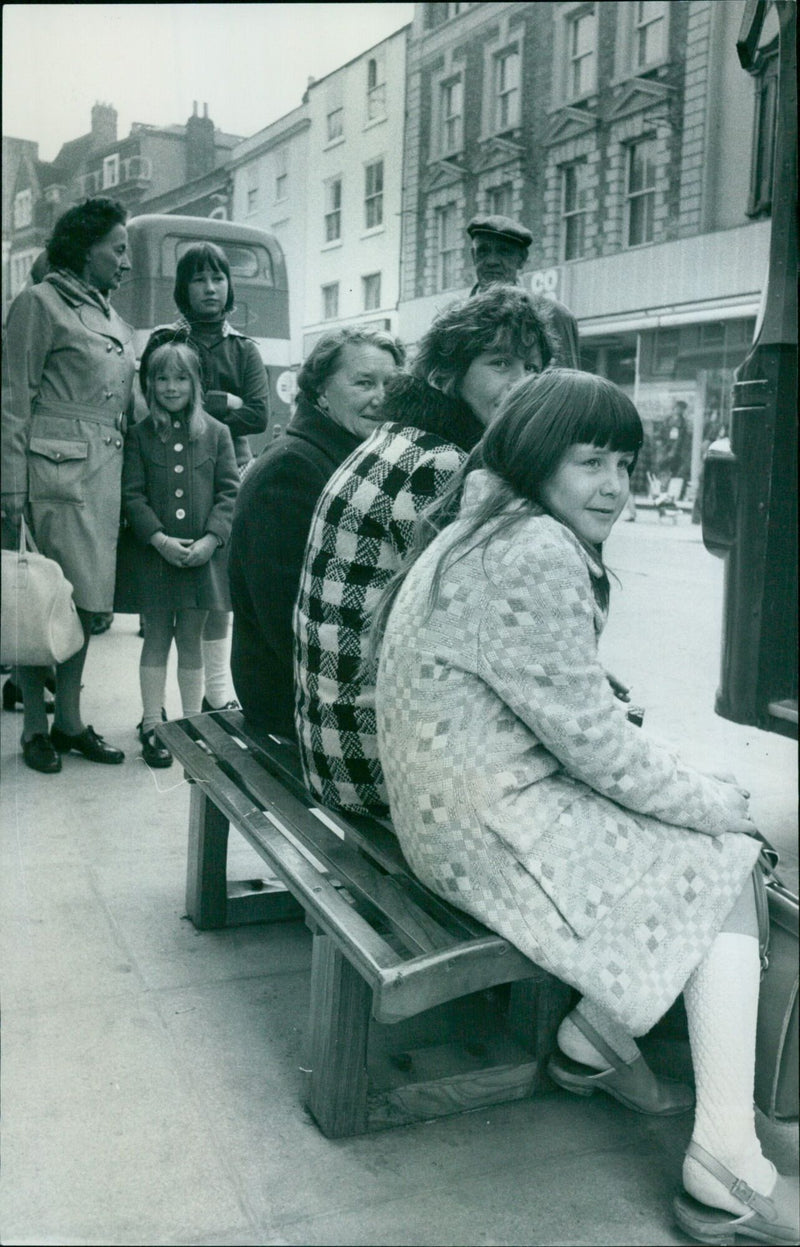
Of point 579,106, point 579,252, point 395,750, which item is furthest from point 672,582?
point 395,750

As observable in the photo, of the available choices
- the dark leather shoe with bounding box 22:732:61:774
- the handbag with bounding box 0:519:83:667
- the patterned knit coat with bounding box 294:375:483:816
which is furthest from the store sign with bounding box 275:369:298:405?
the dark leather shoe with bounding box 22:732:61:774

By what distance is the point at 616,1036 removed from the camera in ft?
5.80

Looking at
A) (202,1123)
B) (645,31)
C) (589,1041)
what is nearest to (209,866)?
(202,1123)

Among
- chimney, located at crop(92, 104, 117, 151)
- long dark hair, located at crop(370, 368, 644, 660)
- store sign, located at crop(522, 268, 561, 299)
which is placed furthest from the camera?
store sign, located at crop(522, 268, 561, 299)

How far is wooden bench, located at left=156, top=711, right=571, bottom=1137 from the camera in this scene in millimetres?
1653

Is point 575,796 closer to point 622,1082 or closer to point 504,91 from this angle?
point 622,1082

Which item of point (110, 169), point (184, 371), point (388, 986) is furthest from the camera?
point (184, 371)

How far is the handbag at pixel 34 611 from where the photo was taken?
301 cm

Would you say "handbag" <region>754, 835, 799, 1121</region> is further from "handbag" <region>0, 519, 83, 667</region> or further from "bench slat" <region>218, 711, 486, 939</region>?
"handbag" <region>0, 519, 83, 667</region>

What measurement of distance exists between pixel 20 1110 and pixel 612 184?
275 centimetres

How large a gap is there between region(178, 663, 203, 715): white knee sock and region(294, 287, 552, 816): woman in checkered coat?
1.78 m

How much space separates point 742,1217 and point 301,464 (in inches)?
68.5

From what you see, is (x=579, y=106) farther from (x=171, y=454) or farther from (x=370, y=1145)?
(x=370, y=1145)

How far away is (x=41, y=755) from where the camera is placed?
3.60 meters
